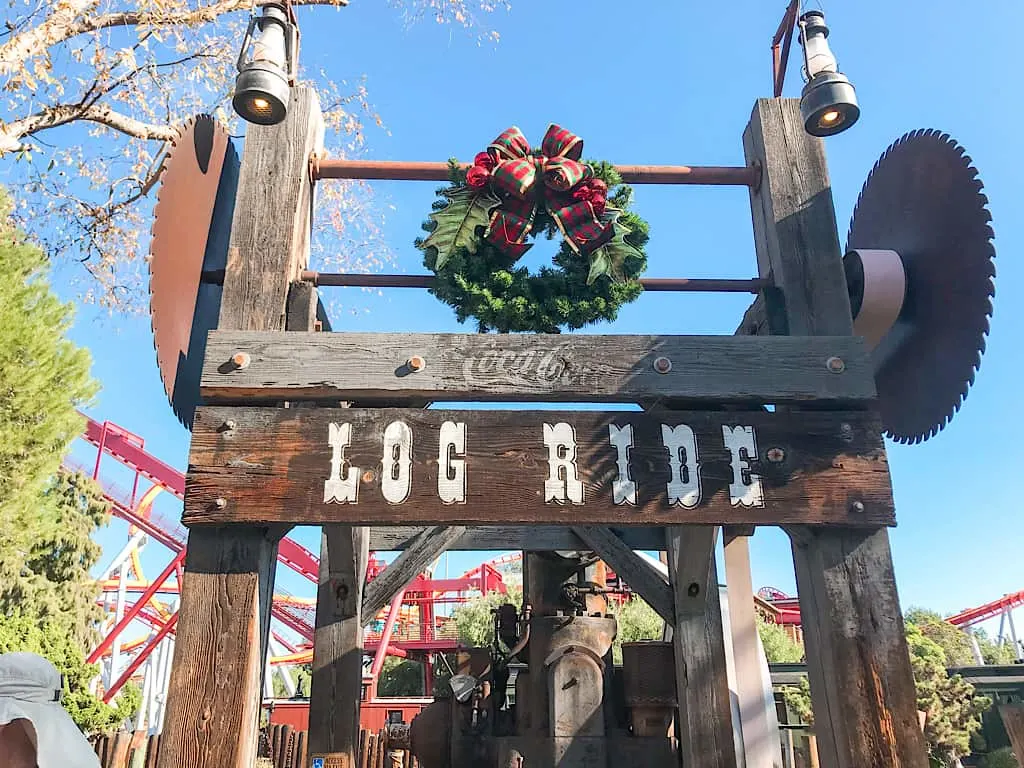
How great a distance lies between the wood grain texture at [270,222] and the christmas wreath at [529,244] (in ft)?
1.80

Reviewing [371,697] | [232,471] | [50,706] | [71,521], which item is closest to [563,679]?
[232,471]

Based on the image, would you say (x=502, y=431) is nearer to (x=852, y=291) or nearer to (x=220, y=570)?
(x=220, y=570)

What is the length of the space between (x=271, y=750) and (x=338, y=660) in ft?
39.6

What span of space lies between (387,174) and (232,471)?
4.88ft

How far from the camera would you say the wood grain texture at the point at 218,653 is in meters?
2.23

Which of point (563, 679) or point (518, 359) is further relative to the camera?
point (563, 679)

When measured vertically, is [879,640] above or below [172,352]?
below

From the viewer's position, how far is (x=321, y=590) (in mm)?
5129

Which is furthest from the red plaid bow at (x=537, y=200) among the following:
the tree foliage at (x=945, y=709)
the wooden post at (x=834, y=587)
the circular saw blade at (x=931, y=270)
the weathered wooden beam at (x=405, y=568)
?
the tree foliage at (x=945, y=709)

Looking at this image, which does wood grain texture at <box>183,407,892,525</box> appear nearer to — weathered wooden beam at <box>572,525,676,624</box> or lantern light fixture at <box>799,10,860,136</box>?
lantern light fixture at <box>799,10,860,136</box>

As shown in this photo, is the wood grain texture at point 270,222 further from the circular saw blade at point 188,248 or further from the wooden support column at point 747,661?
the wooden support column at point 747,661

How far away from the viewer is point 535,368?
8.75 ft

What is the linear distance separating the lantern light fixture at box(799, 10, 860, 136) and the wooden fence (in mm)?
7209

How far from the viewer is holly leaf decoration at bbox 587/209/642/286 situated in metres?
3.14
